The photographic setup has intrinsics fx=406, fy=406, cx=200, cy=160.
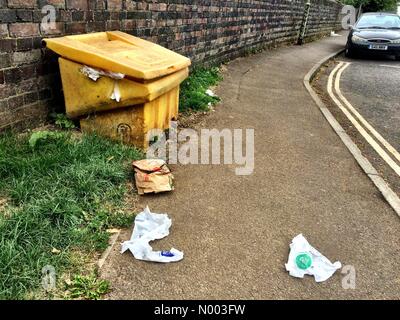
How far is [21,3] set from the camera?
407 centimetres

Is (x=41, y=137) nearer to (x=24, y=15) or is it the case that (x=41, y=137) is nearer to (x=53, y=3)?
(x=24, y=15)

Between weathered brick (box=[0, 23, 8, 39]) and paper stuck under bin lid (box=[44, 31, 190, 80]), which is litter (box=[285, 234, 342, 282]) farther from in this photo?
weathered brick (box=[0, 23, 8, 39])

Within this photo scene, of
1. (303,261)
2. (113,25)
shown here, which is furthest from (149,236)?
(113,25)

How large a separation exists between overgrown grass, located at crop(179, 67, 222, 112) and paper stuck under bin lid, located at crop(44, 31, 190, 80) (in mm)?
1304

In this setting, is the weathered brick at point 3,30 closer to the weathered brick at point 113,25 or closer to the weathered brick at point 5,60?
the weathered brick at point 5,60

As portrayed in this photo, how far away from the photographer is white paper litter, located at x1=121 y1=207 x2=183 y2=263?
2887 millimetres

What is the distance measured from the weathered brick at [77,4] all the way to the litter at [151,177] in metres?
2.21

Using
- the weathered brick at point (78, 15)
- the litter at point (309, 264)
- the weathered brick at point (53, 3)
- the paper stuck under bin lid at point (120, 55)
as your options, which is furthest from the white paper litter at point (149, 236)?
the weathered brick at point (78, 15)

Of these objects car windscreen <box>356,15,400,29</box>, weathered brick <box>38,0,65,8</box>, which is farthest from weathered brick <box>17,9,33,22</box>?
car windscreen <box>356,15,400,29</box>

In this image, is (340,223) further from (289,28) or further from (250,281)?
(289,28)

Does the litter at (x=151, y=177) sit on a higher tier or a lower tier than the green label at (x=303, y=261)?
higher

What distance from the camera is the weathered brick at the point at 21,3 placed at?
13.0 ft

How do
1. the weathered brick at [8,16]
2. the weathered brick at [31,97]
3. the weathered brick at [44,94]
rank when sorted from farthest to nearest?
the weathered brick at [44,94] → the weathered brick at [31,97] → the weathered brick at [8,16]
